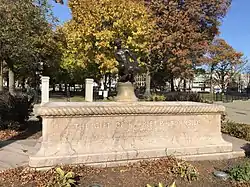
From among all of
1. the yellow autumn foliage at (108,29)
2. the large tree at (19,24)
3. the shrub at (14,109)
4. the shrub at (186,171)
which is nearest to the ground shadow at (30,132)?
the shrub at (14,109)

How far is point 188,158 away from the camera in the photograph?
5.95 meters

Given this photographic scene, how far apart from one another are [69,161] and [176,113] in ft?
7.73

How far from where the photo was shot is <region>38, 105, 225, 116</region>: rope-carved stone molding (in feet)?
16.5

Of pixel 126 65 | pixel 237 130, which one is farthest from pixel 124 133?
pixel 237 130

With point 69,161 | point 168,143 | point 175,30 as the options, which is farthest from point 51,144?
point 175,30

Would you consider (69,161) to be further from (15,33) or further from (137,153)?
(15,33)

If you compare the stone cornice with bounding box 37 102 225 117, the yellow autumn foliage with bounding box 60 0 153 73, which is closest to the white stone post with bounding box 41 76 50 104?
the yellow autumn foliage with bounding box 60 0 153 73

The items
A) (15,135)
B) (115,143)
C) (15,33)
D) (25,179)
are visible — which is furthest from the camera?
(15,33)

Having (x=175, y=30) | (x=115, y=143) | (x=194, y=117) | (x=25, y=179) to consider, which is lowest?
(x=25, y=179)

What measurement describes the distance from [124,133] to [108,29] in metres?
19.4

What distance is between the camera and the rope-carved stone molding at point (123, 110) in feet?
16.5

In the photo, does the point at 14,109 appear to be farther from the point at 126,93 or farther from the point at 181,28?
the point at 181,28

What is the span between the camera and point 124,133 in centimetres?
564

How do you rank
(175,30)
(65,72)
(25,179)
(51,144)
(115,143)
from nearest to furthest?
(25,179) < (51,144) < (115,143) < (175,30) < (65,72)
